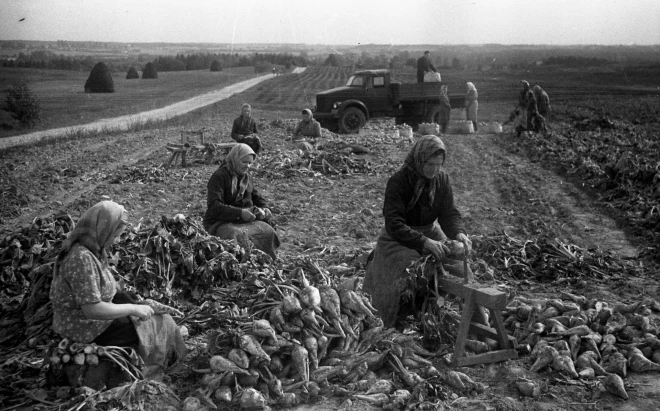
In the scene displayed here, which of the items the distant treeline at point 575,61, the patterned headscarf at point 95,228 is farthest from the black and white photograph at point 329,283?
the distant treeline at point 575,61

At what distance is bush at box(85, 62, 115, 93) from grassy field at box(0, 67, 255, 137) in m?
0.34

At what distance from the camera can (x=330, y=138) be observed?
15.9 m

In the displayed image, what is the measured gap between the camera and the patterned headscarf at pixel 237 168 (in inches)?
243

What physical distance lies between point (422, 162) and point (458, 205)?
17.2 feet

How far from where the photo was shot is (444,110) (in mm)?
19516

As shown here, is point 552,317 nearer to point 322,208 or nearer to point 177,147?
point 322,208

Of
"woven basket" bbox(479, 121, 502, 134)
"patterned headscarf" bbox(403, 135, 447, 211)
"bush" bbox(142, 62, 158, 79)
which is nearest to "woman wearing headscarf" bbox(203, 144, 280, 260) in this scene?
"patterned headscarf" bbox(403, 135, 447, 211)

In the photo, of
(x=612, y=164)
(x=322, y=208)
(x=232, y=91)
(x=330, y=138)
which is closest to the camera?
(x=322, y=208)

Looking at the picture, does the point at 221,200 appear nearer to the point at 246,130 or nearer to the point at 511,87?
the point at 246,130

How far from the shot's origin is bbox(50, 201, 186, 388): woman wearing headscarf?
12.0 ft

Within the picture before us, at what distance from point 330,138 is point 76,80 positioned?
1699cm

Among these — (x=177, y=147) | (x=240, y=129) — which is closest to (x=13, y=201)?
(x=177, y=147)

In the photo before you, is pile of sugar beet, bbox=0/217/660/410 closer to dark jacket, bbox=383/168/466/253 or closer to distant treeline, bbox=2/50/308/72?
dark jacket, bbox=383/168/466/253

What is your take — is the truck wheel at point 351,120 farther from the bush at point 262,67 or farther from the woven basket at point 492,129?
the bush at point 262,67
